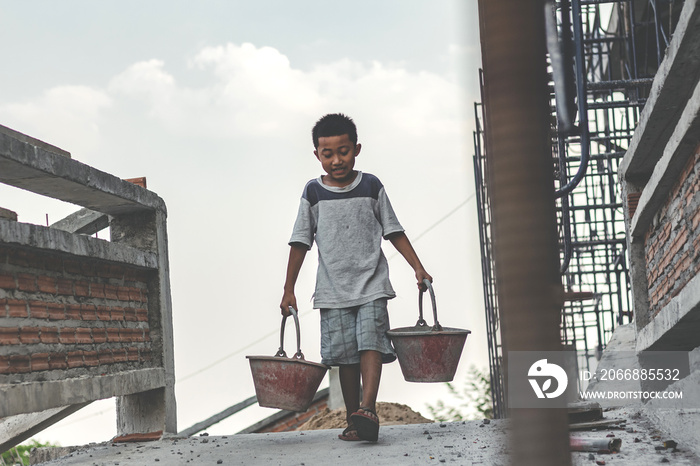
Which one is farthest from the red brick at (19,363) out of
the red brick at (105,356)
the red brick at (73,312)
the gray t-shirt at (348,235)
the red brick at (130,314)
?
the gray t-shirt at (348,235)

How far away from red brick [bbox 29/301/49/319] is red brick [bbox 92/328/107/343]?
494 millimetres

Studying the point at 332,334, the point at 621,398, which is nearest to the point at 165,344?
the point at 332,334

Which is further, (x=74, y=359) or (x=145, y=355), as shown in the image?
(x=145, y=355)

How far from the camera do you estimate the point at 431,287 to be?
4.38m

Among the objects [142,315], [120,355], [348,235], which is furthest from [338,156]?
[142,315]

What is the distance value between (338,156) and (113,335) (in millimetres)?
2223

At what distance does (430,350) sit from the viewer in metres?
4.35

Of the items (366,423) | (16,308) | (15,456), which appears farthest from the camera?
(15,456)

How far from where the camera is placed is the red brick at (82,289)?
539cm

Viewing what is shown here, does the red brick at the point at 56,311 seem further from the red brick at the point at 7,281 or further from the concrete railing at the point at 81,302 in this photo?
the red brick at the point at 7,281

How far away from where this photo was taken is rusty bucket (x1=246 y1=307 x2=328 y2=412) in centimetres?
438

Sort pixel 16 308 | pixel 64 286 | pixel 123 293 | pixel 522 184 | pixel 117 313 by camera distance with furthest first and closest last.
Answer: pixel 123 293 < pixel 117 313 < pixel 64 286 < pixel 16 308 < pixel 522 184

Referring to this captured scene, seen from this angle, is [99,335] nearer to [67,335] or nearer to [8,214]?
[67,335]

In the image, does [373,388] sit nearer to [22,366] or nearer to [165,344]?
[22,366]
